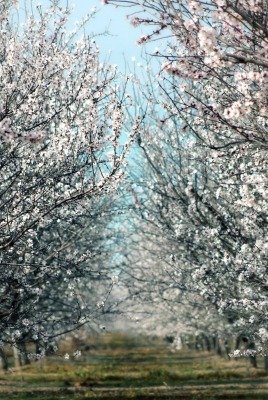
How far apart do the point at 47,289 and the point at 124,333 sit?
8281 centimetres

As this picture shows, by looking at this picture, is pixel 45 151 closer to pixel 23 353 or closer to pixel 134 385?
pixel 23 353

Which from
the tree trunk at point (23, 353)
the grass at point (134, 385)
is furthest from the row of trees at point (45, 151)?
the grass at point (134, 385)

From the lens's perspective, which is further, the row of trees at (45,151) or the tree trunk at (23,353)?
the tree trunk at (23,353)

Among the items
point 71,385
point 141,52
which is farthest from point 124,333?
point 141,52

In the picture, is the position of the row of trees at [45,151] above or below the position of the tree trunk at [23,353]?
above

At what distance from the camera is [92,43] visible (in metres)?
13.2

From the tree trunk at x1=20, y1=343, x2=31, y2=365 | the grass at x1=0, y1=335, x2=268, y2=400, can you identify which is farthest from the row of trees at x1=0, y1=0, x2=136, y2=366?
the grass at x1=0, y1=335, x2=268, y2=400

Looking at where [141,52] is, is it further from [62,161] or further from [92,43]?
[62,161]

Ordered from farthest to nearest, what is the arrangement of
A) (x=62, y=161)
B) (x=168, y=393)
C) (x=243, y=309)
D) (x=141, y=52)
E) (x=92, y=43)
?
(x=168, y=393) < (x=141, y=52) < (x=243, y=309) < (x=92, y=43) < (x=62, y=161)

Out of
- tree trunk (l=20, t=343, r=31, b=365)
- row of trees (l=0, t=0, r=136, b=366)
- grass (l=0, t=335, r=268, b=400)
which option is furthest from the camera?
grass (l=0, t=335, r=268, b=400)

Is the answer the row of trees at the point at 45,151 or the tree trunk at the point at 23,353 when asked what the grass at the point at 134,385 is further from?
the row of trees at the point at 45,151

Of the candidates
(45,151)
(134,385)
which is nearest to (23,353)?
(45,151)

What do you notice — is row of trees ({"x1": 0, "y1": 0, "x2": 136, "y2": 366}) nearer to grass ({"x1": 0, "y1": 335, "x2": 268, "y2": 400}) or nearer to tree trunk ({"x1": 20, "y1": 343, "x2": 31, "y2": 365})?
tree trunk ({"x1": 20, "y1": 343, "x2": 31, "y2": 365})

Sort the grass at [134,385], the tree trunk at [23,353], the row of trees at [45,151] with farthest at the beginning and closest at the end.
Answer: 1. the grass at [134,385]
2. the tree trunk at [23,353]
3. the row of trees at [45,151]
